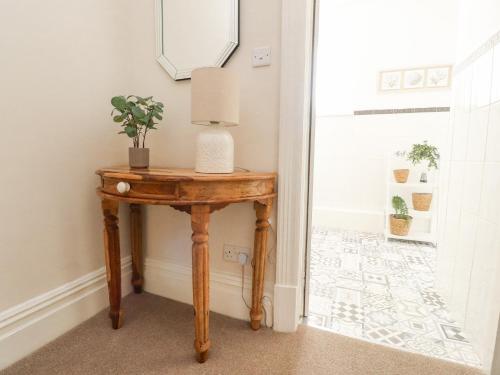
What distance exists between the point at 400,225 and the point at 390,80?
5.15ft

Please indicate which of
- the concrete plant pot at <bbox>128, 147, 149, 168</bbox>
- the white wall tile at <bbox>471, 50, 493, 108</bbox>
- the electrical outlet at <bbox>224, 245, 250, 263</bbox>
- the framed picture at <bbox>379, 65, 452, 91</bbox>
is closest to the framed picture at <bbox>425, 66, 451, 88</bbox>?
the framed picture at <bbox>379, 65, 452, 91</bbox>

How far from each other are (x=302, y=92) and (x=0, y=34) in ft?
3.76

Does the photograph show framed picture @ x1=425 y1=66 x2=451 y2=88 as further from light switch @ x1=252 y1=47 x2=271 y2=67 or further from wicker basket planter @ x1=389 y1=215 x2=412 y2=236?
light switch @ x1=252 y1=47 x2=271 y2=67

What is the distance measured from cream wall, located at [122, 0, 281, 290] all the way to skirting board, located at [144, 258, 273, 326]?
3 centimetres

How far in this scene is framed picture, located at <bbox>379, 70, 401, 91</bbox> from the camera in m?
2.89

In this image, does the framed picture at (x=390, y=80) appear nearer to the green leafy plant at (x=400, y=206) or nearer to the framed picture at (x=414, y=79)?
the framed picture at (x=414, y=79)

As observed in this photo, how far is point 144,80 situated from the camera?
1.49 metres

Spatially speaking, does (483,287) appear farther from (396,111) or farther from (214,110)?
(396,111)

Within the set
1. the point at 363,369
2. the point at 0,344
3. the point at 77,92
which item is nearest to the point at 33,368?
the point at 0,344

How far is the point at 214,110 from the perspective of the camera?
1006 millimetres

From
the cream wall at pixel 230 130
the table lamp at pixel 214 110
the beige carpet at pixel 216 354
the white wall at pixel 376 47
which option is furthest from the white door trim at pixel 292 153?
the white wall at pixel 376 47

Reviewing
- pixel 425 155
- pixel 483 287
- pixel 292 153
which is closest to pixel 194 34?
pixel 292 153

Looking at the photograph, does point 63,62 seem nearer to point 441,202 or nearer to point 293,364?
point 293,364

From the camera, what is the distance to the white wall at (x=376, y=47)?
108 inches
